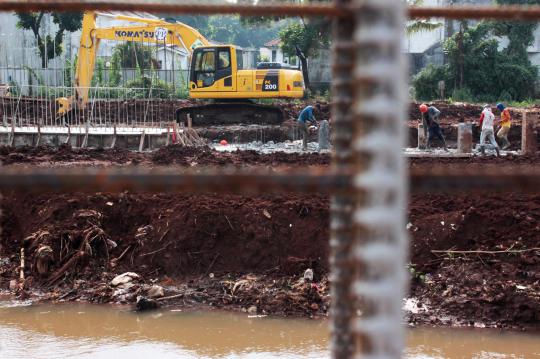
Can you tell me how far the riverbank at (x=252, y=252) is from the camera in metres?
9.12

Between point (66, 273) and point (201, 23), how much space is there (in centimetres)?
7478

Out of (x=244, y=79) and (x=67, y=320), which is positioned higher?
(x=244, y=79)

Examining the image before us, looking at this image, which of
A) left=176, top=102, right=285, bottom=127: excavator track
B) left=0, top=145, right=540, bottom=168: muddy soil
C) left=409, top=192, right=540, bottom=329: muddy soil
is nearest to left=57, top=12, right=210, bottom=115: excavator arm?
left=176, top=102, right=285, bottom=127: excavator track

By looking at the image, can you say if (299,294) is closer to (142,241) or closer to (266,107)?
(142,241)

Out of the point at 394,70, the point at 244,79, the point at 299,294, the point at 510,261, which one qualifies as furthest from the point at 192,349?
the point at 244,79

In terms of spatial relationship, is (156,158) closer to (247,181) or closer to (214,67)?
(214,67)

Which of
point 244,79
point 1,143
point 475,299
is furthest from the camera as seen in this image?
point 244,79

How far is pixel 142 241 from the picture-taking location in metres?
10.7

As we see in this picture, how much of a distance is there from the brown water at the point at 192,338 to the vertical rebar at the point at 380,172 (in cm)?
675

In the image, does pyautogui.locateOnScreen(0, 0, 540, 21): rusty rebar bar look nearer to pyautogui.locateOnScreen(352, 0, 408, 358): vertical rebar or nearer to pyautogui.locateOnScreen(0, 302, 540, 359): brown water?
pyautogui.locateOnScreen(352, 0, 408, 358): vertical rebar

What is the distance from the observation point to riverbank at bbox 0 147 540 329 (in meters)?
9.12

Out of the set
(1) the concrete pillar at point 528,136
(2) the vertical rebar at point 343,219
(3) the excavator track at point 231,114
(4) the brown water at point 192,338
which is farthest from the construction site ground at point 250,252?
(3) the excavator track at point 231,114

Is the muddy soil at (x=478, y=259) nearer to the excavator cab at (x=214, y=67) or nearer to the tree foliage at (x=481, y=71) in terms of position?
the excavator cab at (x=214, y=67)

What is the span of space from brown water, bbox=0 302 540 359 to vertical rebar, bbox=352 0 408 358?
675 cm
